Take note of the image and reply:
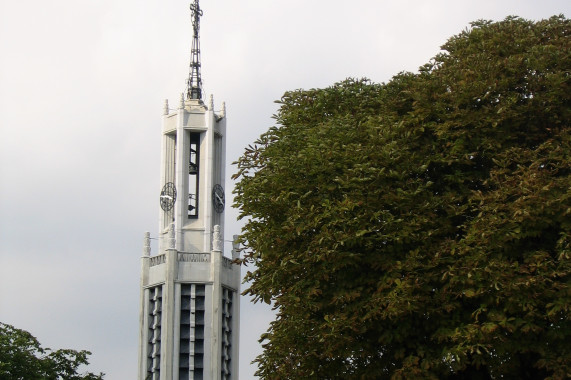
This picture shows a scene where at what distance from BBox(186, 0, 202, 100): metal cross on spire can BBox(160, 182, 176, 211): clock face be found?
9237mm

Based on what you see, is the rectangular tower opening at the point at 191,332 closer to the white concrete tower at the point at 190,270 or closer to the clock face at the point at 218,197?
the white concrete tower at the point at 190,270

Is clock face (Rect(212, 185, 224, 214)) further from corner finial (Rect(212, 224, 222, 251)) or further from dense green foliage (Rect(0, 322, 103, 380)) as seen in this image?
dense green foliage (Rect(0, 322, 103, 380))

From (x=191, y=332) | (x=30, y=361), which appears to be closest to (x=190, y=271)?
(x=191, y=332)

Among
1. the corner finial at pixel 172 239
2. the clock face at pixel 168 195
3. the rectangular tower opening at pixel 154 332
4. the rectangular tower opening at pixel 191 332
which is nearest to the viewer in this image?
the rectangular tower opening at pixel 191 332

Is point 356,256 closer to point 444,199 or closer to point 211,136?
point 444,199

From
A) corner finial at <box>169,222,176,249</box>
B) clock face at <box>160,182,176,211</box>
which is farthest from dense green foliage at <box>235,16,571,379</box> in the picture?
clock face at <box>160,182,176,211</box>

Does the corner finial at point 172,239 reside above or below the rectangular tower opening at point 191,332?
above

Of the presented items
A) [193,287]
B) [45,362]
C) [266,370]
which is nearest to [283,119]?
[266,370]

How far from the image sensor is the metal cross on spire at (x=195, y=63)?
343ft

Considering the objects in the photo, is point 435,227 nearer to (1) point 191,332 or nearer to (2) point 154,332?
(1) point 191,332

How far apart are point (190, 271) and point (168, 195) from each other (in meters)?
6.76

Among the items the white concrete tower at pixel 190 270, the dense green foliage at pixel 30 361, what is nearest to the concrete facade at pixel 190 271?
the white concrete tower at pixel 190 270

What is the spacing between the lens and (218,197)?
98938 millimetres

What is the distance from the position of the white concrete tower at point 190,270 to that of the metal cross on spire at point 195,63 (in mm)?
2610
